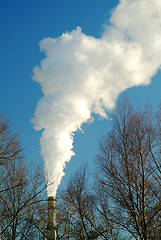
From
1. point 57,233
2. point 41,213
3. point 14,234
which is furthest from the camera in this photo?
point 57,233

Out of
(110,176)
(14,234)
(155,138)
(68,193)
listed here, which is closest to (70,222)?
(68,193)

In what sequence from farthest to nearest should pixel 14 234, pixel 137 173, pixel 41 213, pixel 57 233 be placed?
1. pixel 57 233
2. pixel 41 213
3. pixel 14 234
4. pixel 137 173

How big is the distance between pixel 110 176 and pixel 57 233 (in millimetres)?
13260

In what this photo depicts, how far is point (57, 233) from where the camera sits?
2414 cm

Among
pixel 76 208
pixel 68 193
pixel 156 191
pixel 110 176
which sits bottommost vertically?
pixel 156 191

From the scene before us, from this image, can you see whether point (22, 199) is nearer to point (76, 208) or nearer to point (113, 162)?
point (76, 208)

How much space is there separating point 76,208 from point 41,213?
2939 millimetres

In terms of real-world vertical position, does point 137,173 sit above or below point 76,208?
below

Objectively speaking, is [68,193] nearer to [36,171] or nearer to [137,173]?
[36,171]

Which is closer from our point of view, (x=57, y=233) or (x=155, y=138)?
(x=155, y=138)

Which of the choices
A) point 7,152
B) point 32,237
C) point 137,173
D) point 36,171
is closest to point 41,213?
point 32,237

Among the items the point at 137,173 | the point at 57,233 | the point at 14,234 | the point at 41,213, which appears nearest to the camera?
the point at 137,173

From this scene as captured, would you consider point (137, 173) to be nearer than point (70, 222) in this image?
Yes

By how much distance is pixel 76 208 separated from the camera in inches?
788
